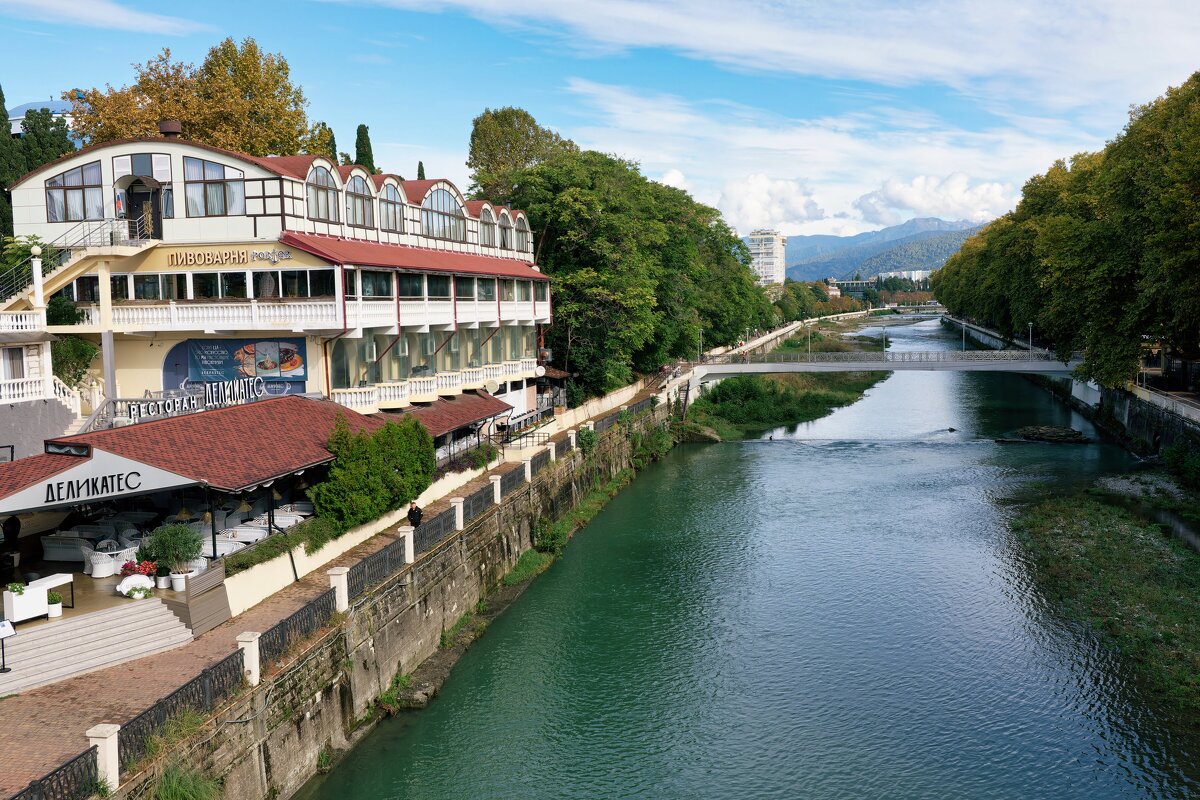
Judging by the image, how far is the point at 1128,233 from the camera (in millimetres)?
50031

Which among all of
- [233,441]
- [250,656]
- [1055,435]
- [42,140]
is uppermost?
[42,140]

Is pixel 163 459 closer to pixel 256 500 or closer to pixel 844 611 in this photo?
pixel 256 500

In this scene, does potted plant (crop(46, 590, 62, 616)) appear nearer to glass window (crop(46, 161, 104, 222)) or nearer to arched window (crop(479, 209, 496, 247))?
glass window (crop(46, 161, 104, 222))

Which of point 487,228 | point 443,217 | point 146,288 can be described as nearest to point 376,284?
point 146,288

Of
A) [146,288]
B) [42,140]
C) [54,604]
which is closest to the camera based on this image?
[54,604]

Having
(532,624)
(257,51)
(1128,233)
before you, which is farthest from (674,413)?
(532,624)

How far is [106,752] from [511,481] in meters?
21.7

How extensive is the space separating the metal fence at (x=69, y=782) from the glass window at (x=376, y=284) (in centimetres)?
2109

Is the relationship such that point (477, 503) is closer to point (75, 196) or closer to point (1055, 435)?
point (75, 196)

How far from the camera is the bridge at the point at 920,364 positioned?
63.5 m

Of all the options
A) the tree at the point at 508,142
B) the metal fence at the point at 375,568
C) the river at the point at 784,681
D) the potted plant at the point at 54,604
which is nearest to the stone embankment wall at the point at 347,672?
the metal fence at the point at 375,568

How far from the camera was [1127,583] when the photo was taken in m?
31.5

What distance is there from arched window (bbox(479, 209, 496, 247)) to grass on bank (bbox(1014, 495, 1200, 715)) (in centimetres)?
2791

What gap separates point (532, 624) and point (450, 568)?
348cm
